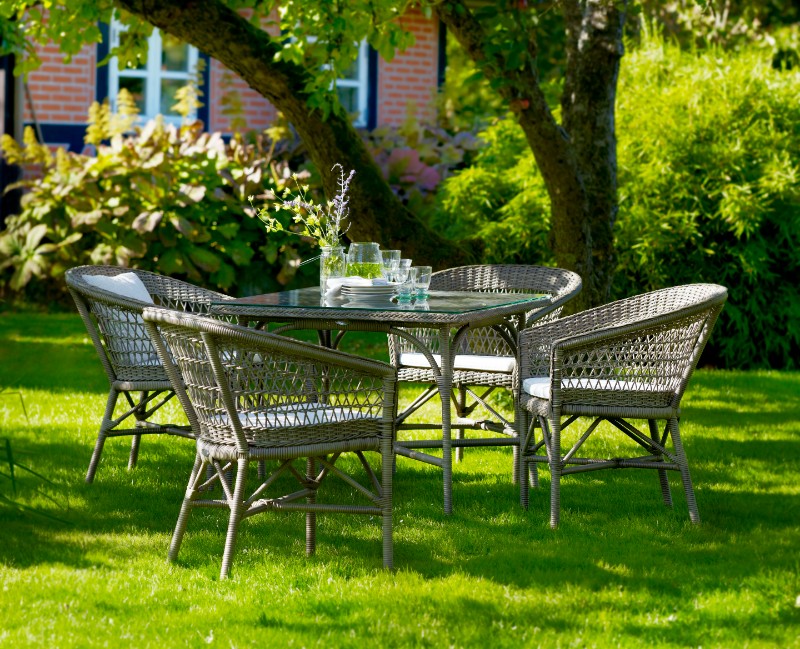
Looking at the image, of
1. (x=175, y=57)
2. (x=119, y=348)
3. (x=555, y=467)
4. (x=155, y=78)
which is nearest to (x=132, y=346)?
(x=119, y=348)

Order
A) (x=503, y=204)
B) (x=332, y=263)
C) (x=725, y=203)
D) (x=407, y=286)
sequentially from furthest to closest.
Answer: (x=503, y=204)
(x=725, y=203)
(x=332, y=263)
(x=407, y=286)

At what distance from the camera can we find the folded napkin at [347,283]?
504 centimetres

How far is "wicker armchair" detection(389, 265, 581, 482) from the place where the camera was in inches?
223

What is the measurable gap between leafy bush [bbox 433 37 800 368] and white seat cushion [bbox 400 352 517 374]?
12.4 feet

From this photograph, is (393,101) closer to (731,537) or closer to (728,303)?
(728,303)

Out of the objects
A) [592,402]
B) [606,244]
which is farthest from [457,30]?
[592,402]

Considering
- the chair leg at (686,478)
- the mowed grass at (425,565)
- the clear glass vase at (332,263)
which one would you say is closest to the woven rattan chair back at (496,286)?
the mowed grass at (425,565)

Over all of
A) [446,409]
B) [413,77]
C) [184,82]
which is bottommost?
[446,409]

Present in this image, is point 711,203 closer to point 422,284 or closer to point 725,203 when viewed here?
point 725,203

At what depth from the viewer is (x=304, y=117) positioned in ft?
22.5

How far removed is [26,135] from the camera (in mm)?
11594


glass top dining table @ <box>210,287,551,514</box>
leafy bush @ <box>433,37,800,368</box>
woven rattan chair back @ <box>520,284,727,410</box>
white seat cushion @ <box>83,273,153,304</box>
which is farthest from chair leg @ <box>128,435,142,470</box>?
leafy bush @ <box>433,37,800,368</box>

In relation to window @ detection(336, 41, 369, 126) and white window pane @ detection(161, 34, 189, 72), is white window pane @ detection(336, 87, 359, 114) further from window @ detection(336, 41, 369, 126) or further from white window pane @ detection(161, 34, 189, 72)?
white window pane @ detection(161, 34, 189, 72)

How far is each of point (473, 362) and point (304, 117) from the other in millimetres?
1986
